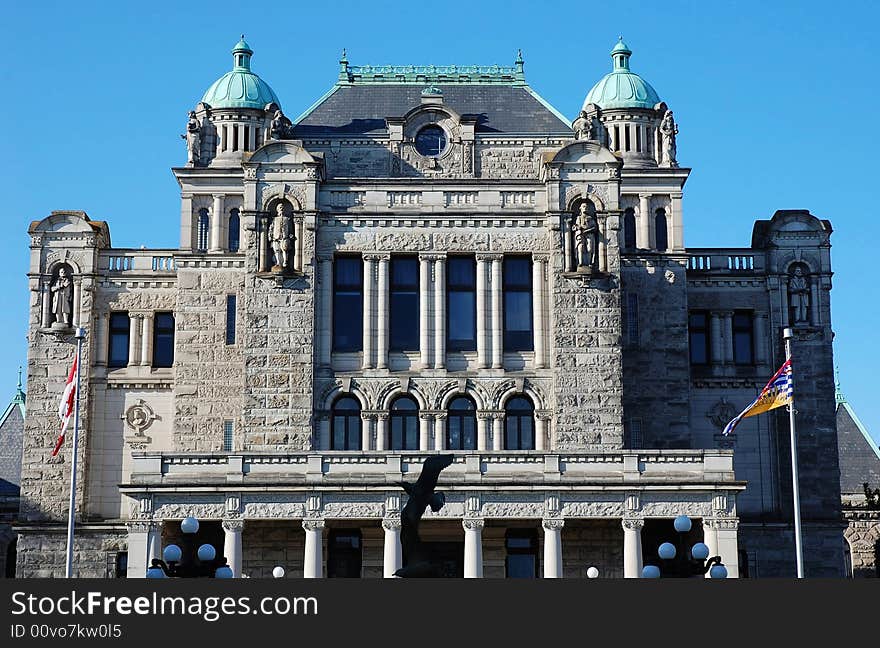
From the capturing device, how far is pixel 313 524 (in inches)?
2026

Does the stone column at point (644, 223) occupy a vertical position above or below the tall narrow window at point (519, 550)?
above

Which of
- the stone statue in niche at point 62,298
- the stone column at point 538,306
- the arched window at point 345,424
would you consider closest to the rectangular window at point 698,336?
the stone column at point 538,306

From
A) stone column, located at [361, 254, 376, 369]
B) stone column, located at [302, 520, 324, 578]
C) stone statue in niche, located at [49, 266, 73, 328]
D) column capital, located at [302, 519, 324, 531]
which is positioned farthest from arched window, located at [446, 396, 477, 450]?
stone statue in niche, located at [49, 266, 73, 328]

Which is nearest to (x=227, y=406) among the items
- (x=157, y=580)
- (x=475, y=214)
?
(x=475, y=214)

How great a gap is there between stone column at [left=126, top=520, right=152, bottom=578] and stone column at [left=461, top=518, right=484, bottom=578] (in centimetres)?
989

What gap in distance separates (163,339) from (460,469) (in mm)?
16857

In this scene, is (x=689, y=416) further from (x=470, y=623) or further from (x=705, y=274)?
(x=470, y=623)

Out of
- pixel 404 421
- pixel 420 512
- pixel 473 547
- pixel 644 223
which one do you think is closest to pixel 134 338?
pixel 404 421

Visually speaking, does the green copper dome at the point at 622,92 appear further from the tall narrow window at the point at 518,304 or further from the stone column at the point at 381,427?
the stone column at the point at 381,427

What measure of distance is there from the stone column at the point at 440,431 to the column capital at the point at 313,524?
6.70 meters

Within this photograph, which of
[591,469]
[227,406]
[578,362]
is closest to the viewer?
[591,469]

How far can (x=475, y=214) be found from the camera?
57844 mm

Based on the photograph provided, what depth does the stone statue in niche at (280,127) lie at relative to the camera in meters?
63.9

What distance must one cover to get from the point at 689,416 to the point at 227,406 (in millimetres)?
17602
